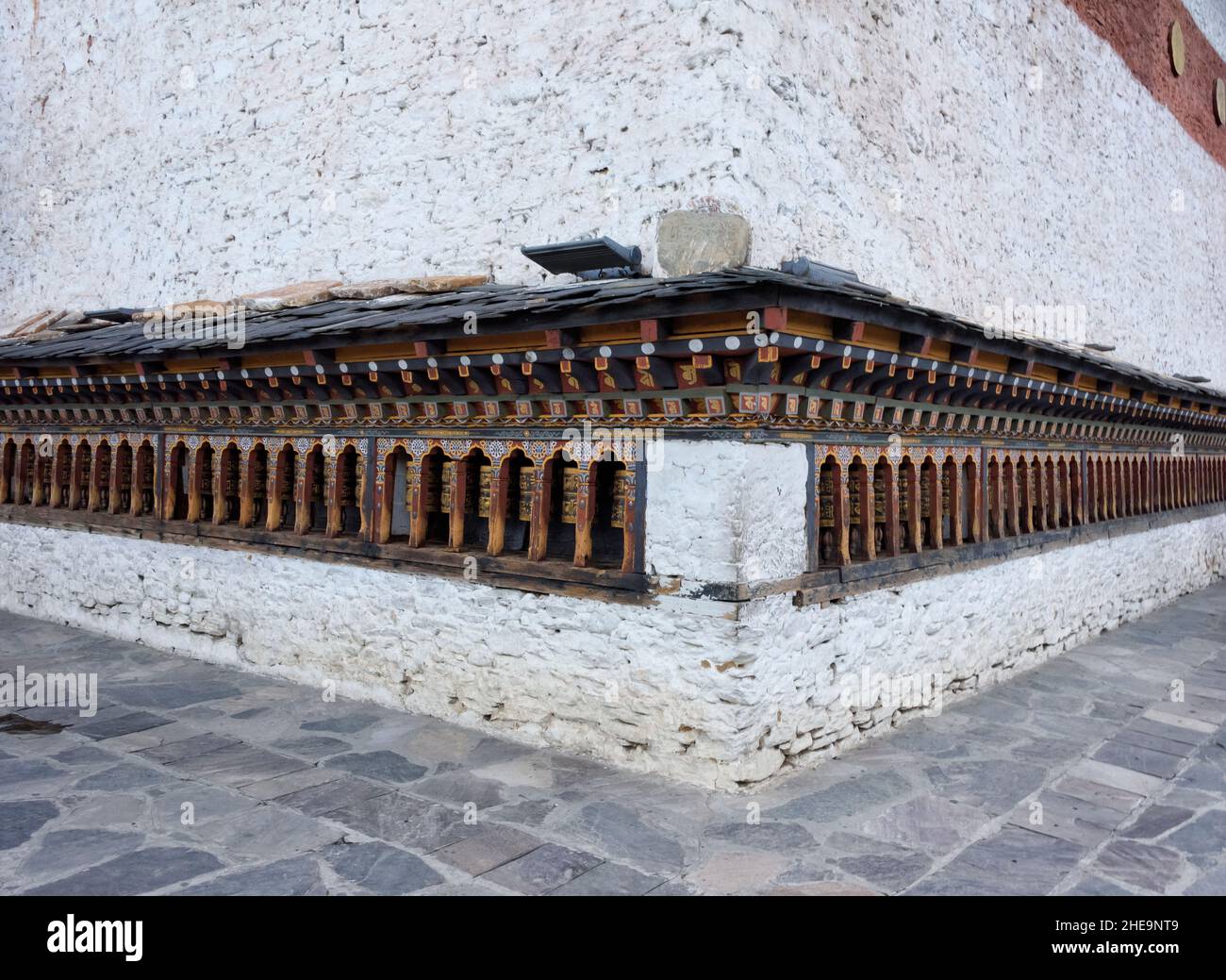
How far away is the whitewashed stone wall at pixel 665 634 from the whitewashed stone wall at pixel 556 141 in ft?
5.99

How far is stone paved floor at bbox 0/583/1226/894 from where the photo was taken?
3.51 metres

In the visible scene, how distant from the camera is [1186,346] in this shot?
13586mm

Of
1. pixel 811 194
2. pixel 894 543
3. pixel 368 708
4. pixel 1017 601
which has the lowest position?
pixel 368 708

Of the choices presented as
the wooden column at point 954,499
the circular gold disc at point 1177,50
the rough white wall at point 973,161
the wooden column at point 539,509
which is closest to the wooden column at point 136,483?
the wooden column at point 539,509

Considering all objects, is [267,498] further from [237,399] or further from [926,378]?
[926,378]

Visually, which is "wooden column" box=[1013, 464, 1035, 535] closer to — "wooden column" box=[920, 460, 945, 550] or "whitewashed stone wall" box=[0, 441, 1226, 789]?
"whitewashed stone wall" box=[0, 441, 1226, 789]

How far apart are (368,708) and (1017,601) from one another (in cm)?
519

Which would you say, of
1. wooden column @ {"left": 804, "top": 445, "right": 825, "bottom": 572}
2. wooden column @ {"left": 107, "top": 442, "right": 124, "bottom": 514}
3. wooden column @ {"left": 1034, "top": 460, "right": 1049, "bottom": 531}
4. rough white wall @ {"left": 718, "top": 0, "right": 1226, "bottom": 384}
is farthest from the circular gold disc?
wooden column @ {"left": 107, "top": 442, "right": 124, "bottom": 514}

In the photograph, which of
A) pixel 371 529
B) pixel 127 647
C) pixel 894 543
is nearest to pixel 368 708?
pixel 371 529

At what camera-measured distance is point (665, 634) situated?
14.9 feet

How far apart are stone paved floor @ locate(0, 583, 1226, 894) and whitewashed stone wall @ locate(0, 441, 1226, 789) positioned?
215 millimetres

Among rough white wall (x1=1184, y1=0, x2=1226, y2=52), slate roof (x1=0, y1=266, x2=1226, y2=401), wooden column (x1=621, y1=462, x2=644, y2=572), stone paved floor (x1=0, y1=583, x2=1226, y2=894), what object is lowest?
stone paved floor (x1=0, y1=583, x2=1226, y2=894)

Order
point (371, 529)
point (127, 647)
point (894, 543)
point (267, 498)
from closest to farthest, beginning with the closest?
point (894, 543) < point (371, 529) < point (267, 498) < point (127, 647)

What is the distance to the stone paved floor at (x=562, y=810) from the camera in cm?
351
